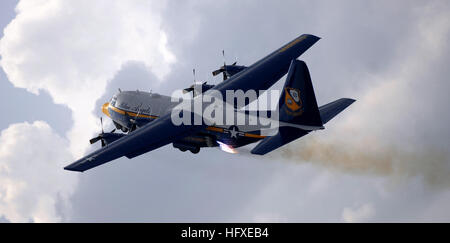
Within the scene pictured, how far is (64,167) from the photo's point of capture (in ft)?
141

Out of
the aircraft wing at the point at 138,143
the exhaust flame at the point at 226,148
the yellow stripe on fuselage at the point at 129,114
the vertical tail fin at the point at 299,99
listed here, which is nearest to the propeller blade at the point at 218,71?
the yellow stripe on fuselage at the point at 129,114

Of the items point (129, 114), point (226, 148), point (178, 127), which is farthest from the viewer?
point (129, 114)

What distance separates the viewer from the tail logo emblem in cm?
4244

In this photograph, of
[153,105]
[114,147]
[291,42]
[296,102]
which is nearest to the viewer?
[296,102]

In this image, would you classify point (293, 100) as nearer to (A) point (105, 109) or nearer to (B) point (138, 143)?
(B) point (138, 143)

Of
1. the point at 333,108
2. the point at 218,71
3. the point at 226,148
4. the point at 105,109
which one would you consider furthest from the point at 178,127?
the point at 105,109

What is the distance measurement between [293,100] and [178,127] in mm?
10229

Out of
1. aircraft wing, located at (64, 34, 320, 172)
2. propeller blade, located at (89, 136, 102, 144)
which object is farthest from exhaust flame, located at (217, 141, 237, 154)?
propeller blade, located at (89, 136, 102, 144)

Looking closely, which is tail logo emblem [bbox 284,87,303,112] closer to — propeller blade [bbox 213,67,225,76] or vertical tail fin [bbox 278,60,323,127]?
vertical tail fin [bbox 278,60,323,127]

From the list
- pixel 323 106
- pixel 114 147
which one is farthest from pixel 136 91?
pixel 323 106

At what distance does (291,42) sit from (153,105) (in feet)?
51.2

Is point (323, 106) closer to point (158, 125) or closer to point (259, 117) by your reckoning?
point (259, 117)

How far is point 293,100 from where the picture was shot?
42969mm

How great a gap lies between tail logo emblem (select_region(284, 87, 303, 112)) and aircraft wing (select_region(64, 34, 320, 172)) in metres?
8.99
